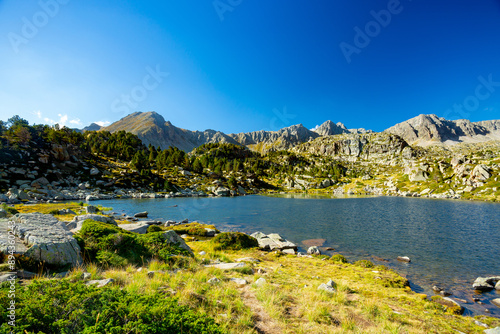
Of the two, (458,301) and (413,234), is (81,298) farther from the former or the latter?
(413,234)

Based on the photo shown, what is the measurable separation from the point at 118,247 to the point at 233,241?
43.3 feet

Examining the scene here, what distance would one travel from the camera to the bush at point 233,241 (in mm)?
23384

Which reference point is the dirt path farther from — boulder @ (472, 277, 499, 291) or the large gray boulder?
boulder @ (472, 277, 499, 291)

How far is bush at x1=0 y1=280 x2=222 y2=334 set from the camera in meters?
5.00

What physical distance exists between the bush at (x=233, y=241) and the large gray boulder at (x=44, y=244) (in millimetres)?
13881

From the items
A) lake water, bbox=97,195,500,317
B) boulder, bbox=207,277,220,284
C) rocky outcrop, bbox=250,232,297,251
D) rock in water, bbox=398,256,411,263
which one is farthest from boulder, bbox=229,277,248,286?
rock in water, bbox=398,256,411,263

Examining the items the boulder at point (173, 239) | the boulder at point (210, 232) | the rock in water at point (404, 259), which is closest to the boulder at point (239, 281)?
the boulder at point (173, 239)

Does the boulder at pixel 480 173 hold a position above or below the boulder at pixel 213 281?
above

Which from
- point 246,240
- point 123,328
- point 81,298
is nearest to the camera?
point 123,328

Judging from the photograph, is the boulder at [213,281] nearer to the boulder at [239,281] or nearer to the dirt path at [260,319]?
the boulder at [239,281]

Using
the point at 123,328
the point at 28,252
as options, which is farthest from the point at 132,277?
the point at 123,328

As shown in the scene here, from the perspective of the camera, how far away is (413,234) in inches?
1292

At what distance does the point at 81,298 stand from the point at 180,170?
478ft

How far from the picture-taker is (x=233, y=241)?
2423 centimetres
